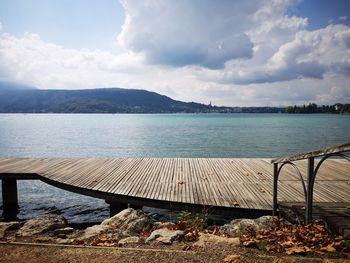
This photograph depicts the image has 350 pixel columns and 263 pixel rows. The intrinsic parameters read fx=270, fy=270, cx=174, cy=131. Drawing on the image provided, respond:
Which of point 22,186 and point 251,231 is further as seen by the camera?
point 22,186

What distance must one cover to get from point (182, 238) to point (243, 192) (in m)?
3.97

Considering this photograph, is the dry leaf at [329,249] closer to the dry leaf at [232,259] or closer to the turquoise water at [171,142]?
the dry leaf at [232,259]

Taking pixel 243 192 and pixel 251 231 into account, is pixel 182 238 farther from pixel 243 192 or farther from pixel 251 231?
pixel 243 192

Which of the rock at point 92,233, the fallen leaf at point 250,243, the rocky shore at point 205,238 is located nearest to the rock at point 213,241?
the rocky shore at point 205,238

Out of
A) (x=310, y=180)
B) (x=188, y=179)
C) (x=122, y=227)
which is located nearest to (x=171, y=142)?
(x=188, y=179)

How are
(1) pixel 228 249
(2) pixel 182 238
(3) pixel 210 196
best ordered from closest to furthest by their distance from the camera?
(1) pixel 228 249 < (2) pixel 182 238 < (3) pixel 210 196

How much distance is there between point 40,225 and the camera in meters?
5.45

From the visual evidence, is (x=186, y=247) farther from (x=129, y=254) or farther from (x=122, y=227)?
(x=122, y=227)

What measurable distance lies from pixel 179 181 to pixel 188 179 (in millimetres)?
447

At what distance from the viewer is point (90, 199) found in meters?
12.8

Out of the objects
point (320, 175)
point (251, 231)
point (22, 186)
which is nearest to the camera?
point (251, 231)

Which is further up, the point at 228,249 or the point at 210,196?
the point at 228,249

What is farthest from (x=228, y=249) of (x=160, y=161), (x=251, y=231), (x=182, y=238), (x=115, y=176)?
(x=160, y=161)

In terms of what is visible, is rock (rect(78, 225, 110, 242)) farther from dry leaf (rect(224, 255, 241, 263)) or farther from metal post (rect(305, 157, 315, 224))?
metal post (rect(305, 157, 315, 224))
